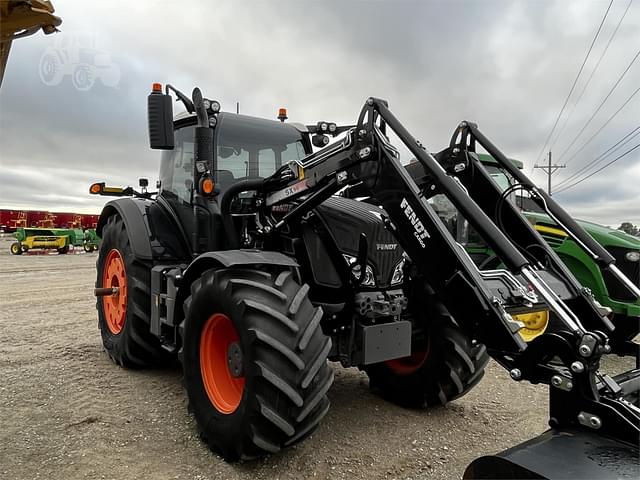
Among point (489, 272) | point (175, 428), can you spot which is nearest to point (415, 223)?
point (489, 272)

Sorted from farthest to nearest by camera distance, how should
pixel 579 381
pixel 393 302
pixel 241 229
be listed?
pixel 241 229
pixel 393 302
pixel 579 381

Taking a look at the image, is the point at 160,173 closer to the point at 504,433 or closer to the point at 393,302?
the point at 393,302

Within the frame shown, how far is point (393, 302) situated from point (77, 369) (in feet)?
10.7

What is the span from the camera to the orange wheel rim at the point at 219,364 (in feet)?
10.1

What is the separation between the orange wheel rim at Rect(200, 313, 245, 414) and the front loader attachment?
169 centimetres

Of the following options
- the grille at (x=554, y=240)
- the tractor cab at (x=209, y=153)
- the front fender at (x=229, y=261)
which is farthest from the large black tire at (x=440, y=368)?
the grille at (x=554, y=240)

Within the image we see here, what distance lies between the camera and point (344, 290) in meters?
3.46

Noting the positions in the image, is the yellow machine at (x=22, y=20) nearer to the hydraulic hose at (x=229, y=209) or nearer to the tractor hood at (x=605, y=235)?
the hydraulic hose at (x=229, y=209)

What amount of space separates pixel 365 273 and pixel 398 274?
12.6 inches

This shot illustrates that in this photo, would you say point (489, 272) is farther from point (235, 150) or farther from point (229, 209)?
point (235, 150)

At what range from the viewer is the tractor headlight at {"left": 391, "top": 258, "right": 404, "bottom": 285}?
3539 mm

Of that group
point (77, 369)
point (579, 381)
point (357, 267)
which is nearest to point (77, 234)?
point (77, 369)

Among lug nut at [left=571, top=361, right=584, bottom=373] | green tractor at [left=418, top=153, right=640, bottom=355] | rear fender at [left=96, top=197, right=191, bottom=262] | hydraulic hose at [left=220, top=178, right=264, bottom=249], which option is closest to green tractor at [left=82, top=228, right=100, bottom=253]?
rear fender at [left=96, top=197, right=191, bottom=262]

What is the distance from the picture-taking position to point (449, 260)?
96.3 inches
